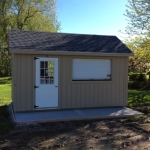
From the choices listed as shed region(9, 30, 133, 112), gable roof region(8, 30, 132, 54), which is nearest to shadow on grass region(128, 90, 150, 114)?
shed region(9, 30, 133, 112)

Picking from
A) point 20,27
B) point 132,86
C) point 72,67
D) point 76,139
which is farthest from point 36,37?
point 20,27

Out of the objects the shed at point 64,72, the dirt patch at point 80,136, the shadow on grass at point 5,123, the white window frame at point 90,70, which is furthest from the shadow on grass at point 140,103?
the shadow on grass at point 5,123

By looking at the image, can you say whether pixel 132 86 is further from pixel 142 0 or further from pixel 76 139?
pixel 76 139

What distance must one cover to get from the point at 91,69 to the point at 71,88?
3.81 feet

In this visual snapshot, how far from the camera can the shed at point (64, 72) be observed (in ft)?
28.0

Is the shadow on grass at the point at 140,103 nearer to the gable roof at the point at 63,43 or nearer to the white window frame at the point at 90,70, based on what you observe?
the white window frame at the point at 90,70

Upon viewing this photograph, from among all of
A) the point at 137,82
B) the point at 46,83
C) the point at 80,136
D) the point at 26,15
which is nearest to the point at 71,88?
the point at 46,83

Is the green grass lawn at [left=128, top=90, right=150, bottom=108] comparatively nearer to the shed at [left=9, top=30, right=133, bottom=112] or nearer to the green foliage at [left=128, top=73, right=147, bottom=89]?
the shed at [left=9, top=30, right=133, bottom=112]

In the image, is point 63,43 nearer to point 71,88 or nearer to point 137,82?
point 71,88

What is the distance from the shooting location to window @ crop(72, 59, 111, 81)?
364 inches

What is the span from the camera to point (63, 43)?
9562 mm

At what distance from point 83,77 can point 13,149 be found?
505 cm

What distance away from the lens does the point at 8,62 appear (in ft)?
92.4

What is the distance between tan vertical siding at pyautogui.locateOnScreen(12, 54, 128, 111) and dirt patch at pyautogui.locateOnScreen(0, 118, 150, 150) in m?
1.88
